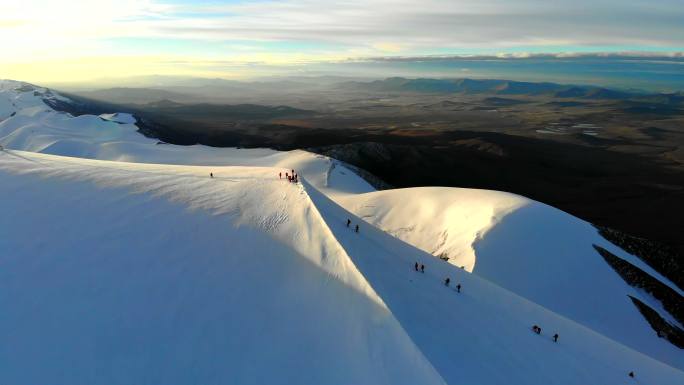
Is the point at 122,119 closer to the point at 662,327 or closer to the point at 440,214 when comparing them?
the point at 440,214

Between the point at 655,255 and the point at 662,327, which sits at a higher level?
the point at 655,255

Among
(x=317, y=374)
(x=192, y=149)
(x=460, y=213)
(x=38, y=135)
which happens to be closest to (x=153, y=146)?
(x=192, y=149)

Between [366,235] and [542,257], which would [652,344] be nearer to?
[542,257]

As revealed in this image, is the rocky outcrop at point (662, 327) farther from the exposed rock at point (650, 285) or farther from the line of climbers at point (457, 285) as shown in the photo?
the line of climbers at point (457, 285)

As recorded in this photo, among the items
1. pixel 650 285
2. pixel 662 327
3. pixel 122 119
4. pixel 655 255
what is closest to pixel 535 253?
pixel 650 285

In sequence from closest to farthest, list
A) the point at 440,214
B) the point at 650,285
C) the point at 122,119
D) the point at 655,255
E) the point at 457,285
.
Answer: the point at 457,285, the point at 650,285, the point at 655,255, the point at 440,214, the point at 122,119

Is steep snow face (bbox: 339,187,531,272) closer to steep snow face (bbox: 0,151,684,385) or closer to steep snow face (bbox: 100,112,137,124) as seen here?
steep snow face (bbox: 0,151,684,385)

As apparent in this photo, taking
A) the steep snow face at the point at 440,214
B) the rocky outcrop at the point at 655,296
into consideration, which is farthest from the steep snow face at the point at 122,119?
the rocky outcrop at the point at 655,296

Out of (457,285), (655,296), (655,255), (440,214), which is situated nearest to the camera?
(457,285)
